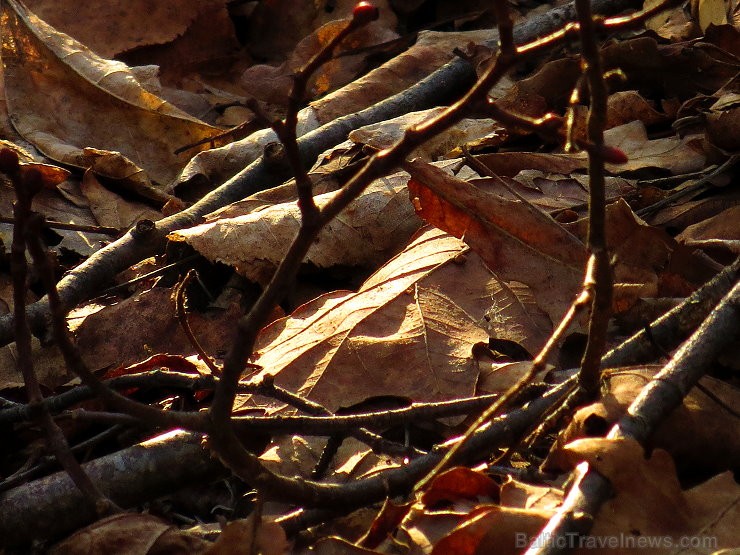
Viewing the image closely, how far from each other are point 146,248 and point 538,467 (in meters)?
1.54

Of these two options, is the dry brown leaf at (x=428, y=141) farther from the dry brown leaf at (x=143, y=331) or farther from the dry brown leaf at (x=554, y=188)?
the dry brown leaf at (x=143, y=331)

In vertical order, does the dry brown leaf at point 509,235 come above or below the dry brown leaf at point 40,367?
above

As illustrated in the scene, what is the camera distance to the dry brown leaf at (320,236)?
2.50m

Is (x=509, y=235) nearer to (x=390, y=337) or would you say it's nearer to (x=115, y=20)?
(x=390, y=337)

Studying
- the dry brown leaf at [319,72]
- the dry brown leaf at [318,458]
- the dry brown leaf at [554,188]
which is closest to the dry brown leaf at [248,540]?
the dry brown leaf at [318,458]

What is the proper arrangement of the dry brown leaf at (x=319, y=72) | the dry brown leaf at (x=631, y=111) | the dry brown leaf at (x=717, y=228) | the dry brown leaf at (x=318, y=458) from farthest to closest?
the dry brown leaf at (x=319, y=72)
the dry brown leaf at (x=631, y=111)
the dry brown leaf at (x=717, y=228)
the dry brown leaf at (x=318, y=458)

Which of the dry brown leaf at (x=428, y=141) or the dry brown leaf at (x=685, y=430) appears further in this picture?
the dry brown leaf at (x=428, y=141)

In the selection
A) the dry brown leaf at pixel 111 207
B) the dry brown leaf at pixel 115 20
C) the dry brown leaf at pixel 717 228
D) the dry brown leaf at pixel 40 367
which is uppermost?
the dry brown leaf at pixel 115 20

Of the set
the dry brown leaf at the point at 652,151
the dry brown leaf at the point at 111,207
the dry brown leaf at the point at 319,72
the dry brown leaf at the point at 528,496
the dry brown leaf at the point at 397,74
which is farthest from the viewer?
the dry brown leaf at the point at 319,72

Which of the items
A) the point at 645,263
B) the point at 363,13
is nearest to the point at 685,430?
the point at 645,263

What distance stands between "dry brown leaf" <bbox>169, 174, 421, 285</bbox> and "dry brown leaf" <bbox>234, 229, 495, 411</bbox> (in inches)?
9.5

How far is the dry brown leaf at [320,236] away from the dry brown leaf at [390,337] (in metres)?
0.24

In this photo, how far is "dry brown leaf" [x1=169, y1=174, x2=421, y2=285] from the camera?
2.50m

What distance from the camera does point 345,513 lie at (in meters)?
1.61
